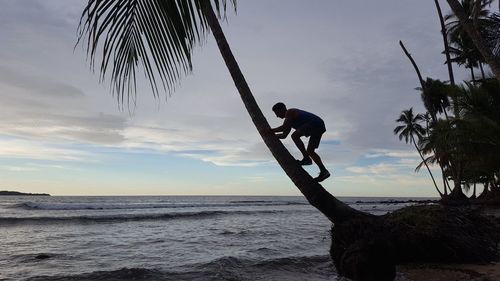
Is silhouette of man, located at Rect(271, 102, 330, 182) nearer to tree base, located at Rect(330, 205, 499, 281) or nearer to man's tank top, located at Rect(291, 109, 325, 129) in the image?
man's tank top, located at Rect(291, 109, 325, 129)

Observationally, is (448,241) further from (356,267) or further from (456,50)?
(456,50)

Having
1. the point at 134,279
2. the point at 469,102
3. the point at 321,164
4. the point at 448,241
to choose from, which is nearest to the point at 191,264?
the point at 134,279

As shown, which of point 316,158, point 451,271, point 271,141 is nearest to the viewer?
point 271,141

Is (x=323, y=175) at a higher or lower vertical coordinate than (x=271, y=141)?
lower

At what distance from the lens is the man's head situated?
6664 mm

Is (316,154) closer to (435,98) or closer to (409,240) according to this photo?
(409,240)

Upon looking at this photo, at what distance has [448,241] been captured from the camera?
22.8ft

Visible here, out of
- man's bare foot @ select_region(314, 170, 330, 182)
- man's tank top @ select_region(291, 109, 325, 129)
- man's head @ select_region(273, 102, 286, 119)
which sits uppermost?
man's head @ select_region(273, 102, 286, 119)

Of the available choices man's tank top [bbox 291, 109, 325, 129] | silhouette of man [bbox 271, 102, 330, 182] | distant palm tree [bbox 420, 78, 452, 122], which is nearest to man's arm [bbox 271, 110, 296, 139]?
silhouette of man [bbox 271, 102, 330, 182]

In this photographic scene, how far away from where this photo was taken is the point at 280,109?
6691 mm

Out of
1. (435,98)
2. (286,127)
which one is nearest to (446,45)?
(435,98)

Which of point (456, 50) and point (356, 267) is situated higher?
point (456, 50)

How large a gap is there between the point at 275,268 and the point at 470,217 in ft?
14.4

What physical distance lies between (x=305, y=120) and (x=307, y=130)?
0.17 m
